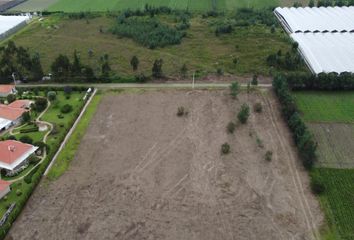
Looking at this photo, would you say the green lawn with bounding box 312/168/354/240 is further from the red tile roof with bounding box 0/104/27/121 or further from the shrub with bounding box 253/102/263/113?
the red tile roof with bounding box 0/104/27/121

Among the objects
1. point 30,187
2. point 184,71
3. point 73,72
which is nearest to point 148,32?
point 184,71

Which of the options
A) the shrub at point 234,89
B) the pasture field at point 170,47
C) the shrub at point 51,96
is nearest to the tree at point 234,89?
the shrub at point 234,89

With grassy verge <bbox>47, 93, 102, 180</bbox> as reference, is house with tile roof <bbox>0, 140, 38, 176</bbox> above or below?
above

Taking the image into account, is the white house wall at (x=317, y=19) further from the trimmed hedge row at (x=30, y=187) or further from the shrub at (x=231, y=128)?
the trimmed hedge row at (x=30, y=187)

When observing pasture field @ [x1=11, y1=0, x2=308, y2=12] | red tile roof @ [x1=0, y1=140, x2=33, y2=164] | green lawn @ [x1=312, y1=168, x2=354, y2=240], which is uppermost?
red tile roof @ [x1=0, y1=140, x2=33, y2=164]

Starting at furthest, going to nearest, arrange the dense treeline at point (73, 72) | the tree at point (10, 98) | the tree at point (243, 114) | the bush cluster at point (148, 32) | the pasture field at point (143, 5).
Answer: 1. the pasture field at point (143, 5)
2. the bush cluster at point (148, 32)
3. the dense treeline at point (73, 72)
4. the tree at point (10, 98)
5. the tree at point (243, 114)

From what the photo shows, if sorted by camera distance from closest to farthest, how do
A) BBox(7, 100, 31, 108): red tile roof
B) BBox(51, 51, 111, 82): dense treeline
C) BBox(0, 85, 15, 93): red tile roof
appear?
BBox(7, 100, 31, 108): red tile roof → BBox(0, 85, 15, 93): red tile roof → BBox(51, 51, 111, 82): dense treeline

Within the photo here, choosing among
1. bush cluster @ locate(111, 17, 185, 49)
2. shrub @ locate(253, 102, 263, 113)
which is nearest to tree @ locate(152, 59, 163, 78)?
bush cluster @ locate(111, 17, 185, 49)
